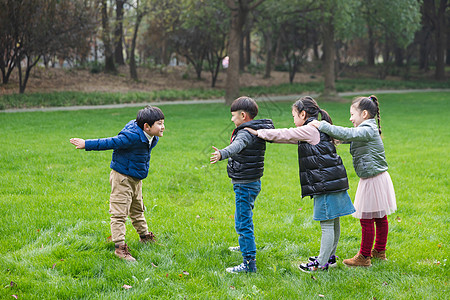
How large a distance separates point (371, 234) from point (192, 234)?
188 centimetres

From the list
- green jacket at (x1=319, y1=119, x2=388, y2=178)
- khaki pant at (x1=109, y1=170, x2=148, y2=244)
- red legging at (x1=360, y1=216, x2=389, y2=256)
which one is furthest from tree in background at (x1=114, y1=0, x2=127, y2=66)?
red legging at (x1=360, y1=216, x2=389, y2=256)

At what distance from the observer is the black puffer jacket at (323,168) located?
390 centimetres

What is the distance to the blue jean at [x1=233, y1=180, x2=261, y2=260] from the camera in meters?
3.96

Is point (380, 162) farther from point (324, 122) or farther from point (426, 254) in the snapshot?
point (426, 254)

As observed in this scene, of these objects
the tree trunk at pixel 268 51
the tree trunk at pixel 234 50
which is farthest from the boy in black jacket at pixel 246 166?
the tree trunk at pixel 268 51

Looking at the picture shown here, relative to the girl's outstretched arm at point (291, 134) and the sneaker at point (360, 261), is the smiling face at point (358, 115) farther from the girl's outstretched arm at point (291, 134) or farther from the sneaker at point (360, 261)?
the sneaker at point (360, 261)

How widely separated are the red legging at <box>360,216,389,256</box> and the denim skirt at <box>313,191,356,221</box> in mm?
360

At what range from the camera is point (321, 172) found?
390cm

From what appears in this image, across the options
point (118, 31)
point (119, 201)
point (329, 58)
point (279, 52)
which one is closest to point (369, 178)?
point (119, 201)

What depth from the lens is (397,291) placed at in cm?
374

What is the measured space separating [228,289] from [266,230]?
1.50m

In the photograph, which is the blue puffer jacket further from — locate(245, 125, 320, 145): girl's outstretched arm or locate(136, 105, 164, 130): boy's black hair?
locate(245, 125, 320, 145): girl's outstretched arm

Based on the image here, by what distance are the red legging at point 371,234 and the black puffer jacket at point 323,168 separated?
57 cm

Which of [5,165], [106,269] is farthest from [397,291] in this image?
[5,165]
